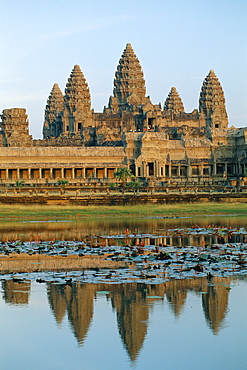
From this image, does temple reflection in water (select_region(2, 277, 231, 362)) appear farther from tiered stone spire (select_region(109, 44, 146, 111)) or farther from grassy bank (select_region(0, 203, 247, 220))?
tiered stone spire (select_region(109, 44, 146, 111))

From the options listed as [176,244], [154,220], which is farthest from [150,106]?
[176,244]

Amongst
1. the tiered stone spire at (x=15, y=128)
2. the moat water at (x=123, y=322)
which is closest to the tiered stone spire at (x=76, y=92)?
the tiered stone spire at (x=15, y=128)

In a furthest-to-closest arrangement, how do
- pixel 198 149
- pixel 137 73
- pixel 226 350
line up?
1. pixel 137 73
2. pixel 198 149
3. pixel 226 350

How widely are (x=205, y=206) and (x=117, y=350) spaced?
45.1 m

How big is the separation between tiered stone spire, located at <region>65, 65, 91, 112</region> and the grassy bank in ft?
316

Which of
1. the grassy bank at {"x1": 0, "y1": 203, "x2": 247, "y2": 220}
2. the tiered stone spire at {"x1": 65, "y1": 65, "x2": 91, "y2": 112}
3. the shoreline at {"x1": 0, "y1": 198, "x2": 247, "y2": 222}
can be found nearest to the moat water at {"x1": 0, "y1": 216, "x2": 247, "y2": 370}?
the shoreline at {"x1": 0, "y1": 198, "x2": 247, "y2": 222}

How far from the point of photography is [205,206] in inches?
2514

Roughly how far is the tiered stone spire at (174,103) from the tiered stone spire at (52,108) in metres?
22.9

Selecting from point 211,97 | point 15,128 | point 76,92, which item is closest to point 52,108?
point 76,92

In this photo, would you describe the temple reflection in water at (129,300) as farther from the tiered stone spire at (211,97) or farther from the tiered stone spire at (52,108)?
the tiered stone spire at (52,108)

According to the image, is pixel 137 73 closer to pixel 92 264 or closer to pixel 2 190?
pixel 2 190

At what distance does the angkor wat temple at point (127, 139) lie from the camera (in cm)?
11312

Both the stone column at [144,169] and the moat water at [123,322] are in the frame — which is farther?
the stone column at [144,169]

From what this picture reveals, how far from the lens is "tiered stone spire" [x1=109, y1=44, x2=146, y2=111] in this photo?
158 meters
